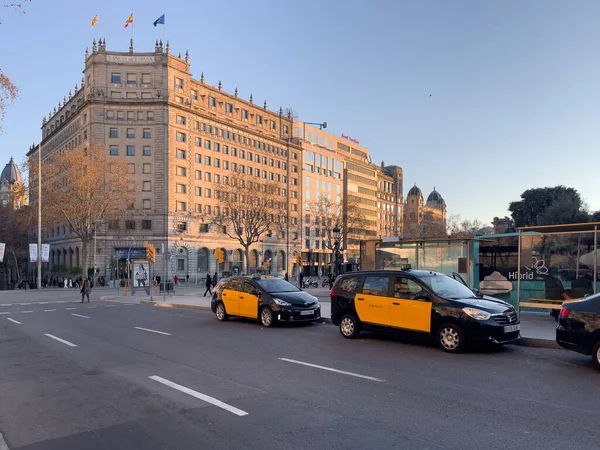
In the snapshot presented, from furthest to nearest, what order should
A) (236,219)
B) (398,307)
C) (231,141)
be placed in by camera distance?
(231,141)
(236,219)
(398,307)

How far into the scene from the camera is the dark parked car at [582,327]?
8336 mm

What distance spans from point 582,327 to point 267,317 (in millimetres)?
8847

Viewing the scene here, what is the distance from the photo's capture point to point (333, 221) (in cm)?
7994

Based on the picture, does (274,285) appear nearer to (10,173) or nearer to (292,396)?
(292,396)

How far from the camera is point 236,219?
59.8m

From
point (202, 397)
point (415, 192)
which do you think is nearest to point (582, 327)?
point (202, 397)

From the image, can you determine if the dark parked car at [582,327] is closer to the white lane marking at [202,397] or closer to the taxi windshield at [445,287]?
the taxi windshield at [445,287]

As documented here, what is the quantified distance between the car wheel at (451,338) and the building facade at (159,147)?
180 ft

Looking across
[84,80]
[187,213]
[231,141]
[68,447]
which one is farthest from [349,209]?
[68,447]

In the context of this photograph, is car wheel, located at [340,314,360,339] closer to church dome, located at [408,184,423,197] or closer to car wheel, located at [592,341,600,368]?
car wheel, located at [592,341,600,368]

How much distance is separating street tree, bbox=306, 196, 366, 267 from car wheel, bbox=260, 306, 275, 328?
57.6 meters

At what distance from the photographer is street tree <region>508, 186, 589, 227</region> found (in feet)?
180

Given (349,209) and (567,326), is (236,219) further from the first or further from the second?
(567,326)

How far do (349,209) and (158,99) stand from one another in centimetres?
3572
